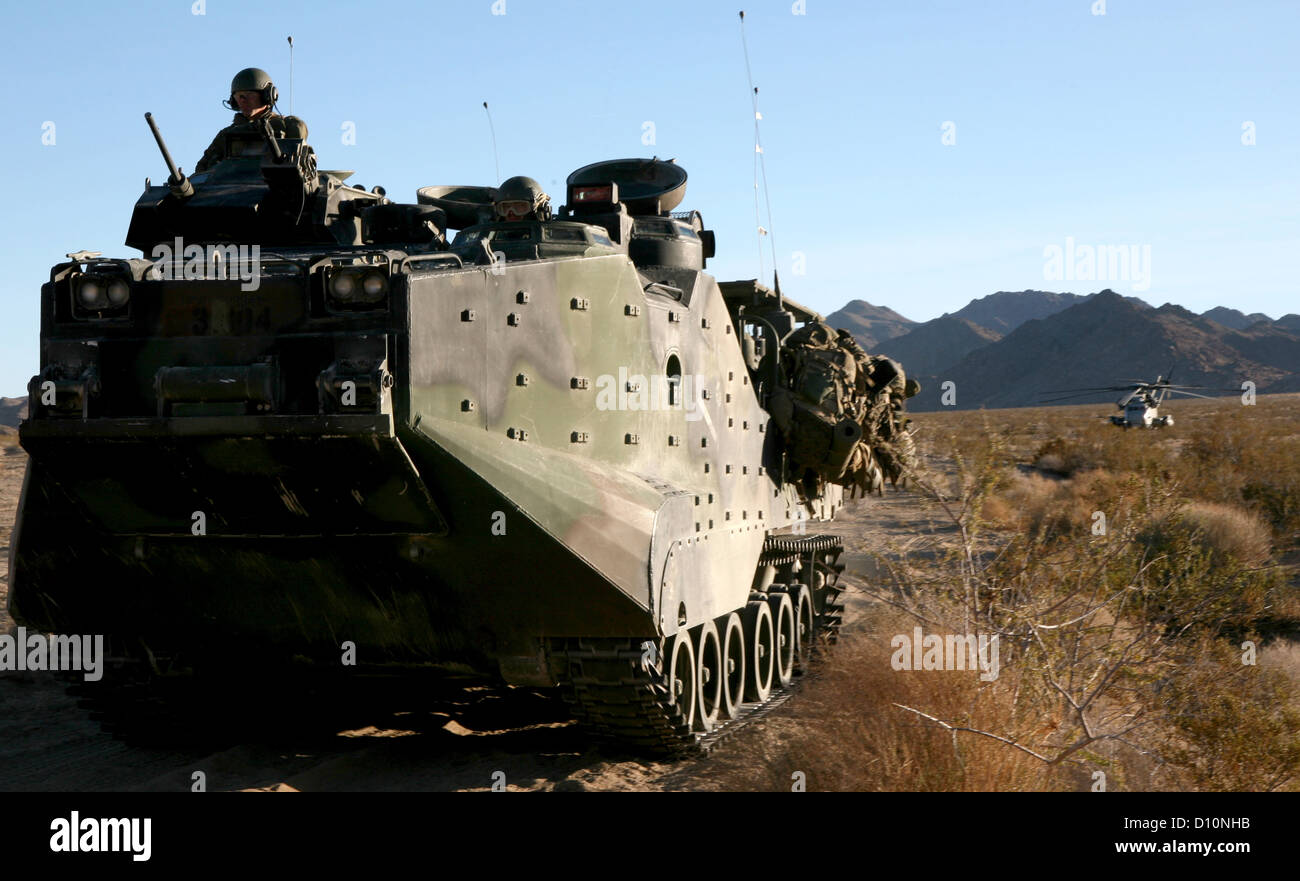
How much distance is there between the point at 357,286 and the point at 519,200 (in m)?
2.55

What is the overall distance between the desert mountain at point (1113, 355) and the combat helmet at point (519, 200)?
109m

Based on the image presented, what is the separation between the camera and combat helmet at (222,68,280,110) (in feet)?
35.9

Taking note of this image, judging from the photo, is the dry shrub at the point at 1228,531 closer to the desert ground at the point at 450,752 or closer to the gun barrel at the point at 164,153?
the desert ground at the point at 450,752

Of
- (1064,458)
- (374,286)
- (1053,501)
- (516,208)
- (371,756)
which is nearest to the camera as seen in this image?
(374,286)

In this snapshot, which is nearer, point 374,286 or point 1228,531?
point 374,286

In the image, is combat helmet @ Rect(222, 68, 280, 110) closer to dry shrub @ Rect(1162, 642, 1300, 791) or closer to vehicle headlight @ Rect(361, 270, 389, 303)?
vehicle headlight @ Rect(361, 270, 389, 303)

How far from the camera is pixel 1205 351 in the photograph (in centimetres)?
11656

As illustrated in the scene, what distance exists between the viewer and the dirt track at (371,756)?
738 cm

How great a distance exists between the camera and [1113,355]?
11938cm

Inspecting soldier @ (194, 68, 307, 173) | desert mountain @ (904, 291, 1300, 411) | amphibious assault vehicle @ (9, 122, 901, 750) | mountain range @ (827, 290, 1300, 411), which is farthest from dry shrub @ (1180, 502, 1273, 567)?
desert mountain @ (904, 291, 1300, 411)

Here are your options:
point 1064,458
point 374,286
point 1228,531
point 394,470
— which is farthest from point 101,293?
point 1064,458

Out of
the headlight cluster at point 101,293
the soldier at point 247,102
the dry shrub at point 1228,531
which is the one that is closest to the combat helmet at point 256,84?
Answer: the soldier at point 247,102

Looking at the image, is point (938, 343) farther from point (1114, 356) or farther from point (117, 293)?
point (117, 293)
